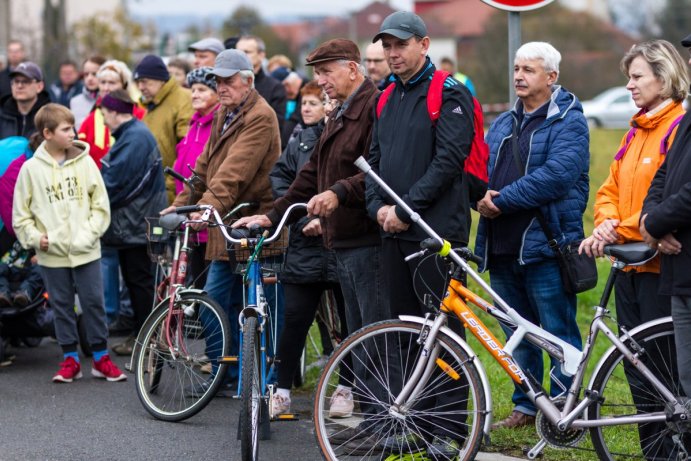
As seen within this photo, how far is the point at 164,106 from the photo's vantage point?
33.8ft

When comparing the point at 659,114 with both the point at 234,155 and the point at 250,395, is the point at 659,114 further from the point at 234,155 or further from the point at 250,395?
the point at 234,155

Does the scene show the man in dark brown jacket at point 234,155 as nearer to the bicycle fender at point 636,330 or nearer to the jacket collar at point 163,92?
the jacket collar at point 163,92

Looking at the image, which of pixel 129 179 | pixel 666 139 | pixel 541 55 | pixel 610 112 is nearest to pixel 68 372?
pixel 129 179

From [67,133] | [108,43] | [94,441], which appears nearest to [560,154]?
[94,441]

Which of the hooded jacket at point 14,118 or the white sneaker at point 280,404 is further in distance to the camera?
the hooded jacket at point 14,118

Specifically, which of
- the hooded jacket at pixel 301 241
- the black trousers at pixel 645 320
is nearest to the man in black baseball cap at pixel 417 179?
the black trousers at pixel 645 320

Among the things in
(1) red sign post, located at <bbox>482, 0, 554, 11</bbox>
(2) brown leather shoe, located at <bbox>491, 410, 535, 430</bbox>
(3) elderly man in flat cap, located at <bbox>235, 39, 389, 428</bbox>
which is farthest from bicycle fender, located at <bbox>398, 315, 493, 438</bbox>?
(1) red sign post, located at <bbox>482, 0, 554, 11</bbox>

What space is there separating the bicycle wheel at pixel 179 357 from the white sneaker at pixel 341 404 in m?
0.99

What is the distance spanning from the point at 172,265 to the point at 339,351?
262 centimetres

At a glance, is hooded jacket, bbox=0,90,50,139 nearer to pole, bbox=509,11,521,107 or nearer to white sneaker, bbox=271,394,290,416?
white sneaker, bbox=271,394,290,416

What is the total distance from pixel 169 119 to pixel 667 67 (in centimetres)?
556

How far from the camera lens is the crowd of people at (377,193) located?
18.7 feet

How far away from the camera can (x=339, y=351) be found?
5.61 meters

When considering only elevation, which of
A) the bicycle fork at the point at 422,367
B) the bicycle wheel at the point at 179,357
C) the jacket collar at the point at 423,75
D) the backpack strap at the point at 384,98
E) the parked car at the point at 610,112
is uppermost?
the jacket collar at the point at 423,75
